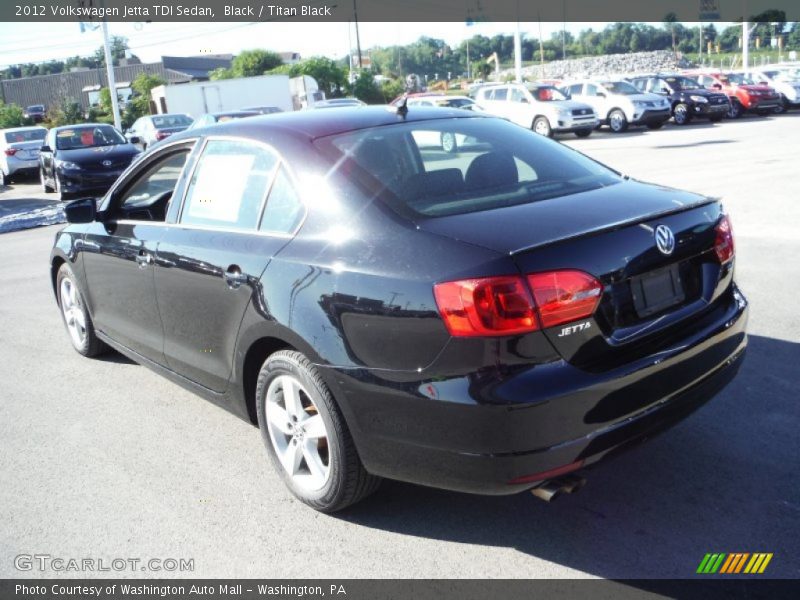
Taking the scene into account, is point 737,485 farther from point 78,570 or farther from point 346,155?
point 78,570

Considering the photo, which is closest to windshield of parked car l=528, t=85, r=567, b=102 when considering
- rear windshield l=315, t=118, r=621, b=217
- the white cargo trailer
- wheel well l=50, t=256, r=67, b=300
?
the white cargo trailer

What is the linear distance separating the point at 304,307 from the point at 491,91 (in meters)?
27.0

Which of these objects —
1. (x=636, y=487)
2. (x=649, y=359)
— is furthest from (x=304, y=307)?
(x=636, y=487)

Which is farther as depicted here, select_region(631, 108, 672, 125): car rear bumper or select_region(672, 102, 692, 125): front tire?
select_region(672, 102, 692, 125): front tire

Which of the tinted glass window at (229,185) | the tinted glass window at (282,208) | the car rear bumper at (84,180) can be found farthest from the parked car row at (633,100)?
the tinted glass window at (282,208)

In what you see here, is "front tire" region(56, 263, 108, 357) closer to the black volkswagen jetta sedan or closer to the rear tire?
the black volkswagen jetta sedan

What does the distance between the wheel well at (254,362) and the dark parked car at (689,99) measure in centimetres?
2824

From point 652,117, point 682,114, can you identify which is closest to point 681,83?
point 682,114

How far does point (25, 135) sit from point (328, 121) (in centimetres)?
2410

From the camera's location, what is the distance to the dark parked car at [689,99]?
2877 centimetres

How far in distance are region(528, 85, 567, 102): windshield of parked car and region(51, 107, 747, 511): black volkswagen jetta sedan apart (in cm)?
2426

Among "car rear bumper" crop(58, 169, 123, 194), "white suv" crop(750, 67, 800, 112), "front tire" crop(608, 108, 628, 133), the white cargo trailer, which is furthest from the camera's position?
the white cargo trailer

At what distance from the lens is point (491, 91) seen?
95.3ft

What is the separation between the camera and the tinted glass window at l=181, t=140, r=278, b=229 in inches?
154
